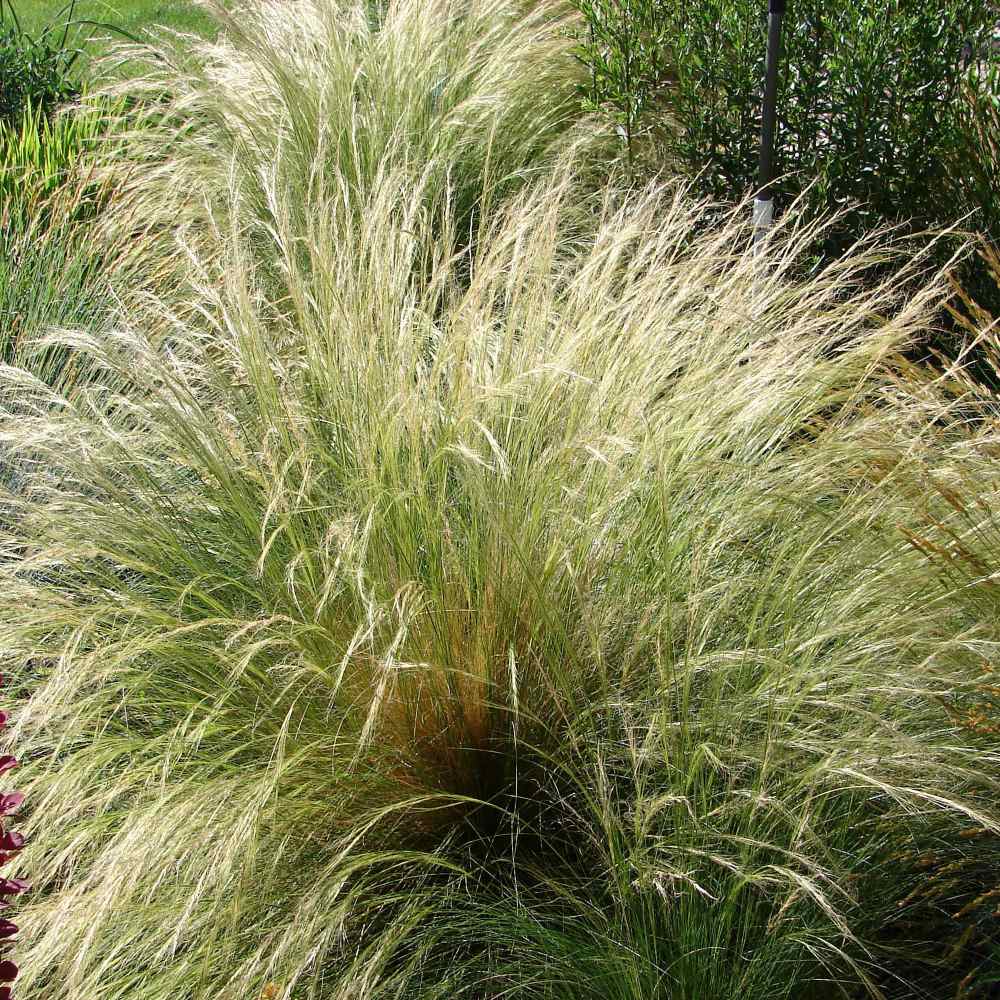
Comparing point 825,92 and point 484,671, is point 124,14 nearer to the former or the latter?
point 825,92

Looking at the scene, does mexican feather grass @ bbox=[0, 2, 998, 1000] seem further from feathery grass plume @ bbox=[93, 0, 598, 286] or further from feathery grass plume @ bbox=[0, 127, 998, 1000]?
feathery grass plume @ bbox=[93, 0, 598, 286]

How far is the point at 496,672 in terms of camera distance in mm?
2230

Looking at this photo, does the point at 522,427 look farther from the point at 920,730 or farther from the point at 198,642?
the point at 920,730

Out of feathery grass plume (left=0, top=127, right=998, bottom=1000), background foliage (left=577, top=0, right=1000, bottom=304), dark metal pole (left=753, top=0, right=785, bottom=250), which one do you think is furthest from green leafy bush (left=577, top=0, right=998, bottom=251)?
feathery grass plume (left=0, top=127, right=998, bottom=1000)

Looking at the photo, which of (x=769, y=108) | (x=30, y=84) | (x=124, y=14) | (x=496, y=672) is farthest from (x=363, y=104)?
(x=124, y=14)

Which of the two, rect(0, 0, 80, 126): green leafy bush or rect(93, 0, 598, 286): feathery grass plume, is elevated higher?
rect(93, 0, 598, 286): feathery grass plume

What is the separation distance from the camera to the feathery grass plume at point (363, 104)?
429 cm

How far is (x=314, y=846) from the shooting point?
212cm

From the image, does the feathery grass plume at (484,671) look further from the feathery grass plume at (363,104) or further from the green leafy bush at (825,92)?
the feathery grass plume at (363,104)

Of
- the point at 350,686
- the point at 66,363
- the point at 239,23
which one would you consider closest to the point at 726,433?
the point at 350,686

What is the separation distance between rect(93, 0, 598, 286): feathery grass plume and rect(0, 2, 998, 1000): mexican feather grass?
170 centimetres

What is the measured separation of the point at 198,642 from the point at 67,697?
32 centimetres

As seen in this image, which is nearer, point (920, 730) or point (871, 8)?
point (920, 730)

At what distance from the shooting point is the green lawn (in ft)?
33.3
